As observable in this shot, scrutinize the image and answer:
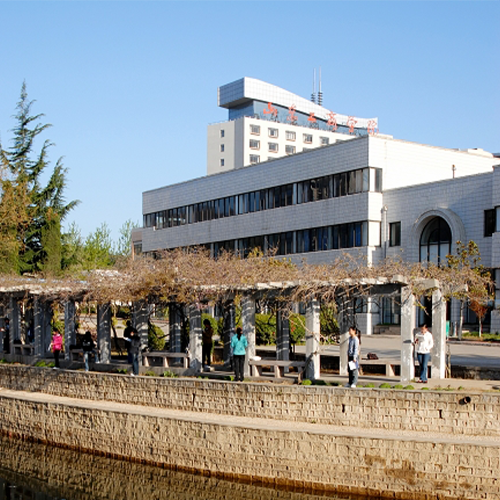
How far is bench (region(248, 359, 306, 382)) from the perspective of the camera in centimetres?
2227

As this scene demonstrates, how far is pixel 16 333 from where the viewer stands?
32750mm

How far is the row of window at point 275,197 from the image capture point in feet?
164

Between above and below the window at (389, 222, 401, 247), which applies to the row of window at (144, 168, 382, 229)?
above

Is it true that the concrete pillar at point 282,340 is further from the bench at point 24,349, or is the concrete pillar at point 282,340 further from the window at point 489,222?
the window at point 489,222

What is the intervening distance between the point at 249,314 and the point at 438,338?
565 centimetres

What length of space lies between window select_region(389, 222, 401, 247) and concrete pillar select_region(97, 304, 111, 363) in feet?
84.1

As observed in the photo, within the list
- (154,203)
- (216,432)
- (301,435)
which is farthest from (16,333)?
(154,203)

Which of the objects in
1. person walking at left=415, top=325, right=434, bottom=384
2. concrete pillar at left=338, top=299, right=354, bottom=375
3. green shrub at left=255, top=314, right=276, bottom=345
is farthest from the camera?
green shrub at left=255, top=314, right=276, bottom=345

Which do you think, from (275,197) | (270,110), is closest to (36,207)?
(275,197)

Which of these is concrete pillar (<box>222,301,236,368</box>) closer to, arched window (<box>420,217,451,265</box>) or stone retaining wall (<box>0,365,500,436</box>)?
stone retaining wall (<box>0,365,500,436</box>)

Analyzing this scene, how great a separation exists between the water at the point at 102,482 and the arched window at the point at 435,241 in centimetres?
2946

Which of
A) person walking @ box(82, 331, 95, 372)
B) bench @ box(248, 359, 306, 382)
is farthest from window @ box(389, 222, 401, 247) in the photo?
bench @ box(248, 359, 306, 382)

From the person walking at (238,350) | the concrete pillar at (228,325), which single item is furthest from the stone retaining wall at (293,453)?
the concrete pillar at (228,325)

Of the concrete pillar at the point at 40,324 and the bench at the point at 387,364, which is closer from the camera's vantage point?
the bench at the point at 387,364
